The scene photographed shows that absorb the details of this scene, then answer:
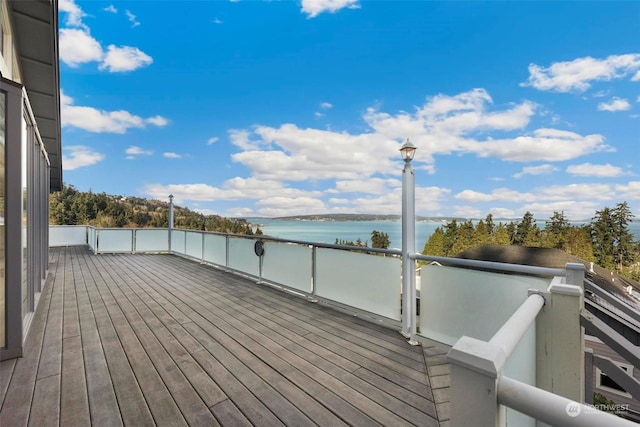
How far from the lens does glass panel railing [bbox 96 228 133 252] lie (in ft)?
31.2

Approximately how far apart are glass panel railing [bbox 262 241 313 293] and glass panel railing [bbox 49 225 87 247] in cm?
1138

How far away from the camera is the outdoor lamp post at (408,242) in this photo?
2.99 m

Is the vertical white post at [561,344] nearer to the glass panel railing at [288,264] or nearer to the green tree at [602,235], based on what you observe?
the glass panel railing at [288,264]

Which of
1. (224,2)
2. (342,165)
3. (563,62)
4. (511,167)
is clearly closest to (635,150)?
(511,167)

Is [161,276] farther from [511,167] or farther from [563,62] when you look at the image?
[511,167]

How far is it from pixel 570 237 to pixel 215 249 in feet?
123

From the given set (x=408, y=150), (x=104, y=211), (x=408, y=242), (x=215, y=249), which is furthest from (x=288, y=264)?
(x=104, y=211)

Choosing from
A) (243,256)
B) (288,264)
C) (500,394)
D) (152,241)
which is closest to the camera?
(500,394)

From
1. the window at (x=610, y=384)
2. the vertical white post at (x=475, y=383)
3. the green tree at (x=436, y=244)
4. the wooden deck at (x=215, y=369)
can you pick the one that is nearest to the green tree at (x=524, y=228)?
the green tree at (x=436, y=244)

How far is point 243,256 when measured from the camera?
5.91 m

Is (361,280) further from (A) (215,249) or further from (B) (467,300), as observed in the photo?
(A) (215,249)

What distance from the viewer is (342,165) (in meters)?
27.9

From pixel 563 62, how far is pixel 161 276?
2731 centimetres

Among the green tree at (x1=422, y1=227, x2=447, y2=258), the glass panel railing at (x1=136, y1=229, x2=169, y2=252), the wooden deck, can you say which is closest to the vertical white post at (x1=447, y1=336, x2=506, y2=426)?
the wooden deck
